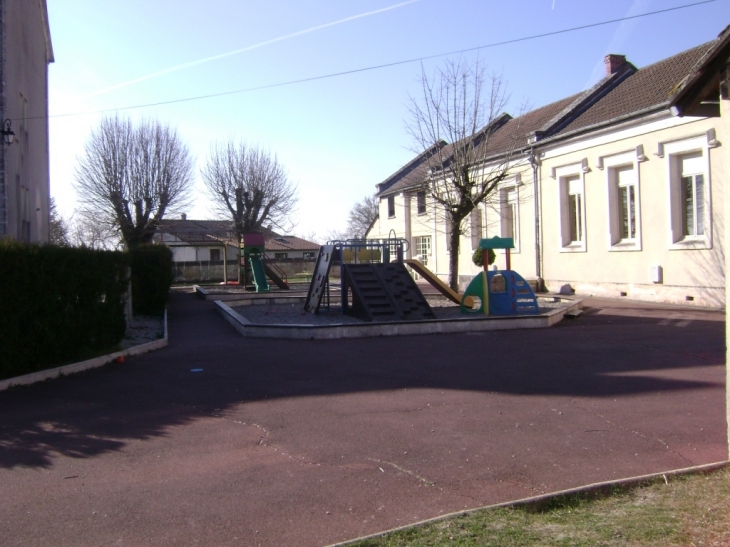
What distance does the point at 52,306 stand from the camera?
980 cm

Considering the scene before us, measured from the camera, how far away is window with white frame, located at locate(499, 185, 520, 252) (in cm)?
2851

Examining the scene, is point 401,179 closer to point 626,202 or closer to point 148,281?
point 626,202

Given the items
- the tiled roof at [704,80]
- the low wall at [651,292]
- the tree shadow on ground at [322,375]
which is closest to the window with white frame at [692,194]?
the low wall at [651,292]

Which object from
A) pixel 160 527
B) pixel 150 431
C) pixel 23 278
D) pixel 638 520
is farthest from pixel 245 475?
pixel 23 278

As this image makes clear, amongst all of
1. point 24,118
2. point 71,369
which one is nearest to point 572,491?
point 71,369

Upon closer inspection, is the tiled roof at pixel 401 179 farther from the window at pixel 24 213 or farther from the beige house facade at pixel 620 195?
the window at pixel 24 213

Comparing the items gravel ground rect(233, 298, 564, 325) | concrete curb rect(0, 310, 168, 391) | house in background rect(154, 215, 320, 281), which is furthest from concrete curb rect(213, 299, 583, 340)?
house in background rect(154, 215, 320, 281)

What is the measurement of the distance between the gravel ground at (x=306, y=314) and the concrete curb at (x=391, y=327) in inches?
24.8

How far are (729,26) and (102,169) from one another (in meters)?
36.8

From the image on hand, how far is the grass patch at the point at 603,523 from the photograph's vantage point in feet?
13.0

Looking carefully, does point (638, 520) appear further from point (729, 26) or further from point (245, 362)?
point (245, 362)

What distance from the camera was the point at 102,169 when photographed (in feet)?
122

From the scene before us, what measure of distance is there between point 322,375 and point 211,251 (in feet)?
166

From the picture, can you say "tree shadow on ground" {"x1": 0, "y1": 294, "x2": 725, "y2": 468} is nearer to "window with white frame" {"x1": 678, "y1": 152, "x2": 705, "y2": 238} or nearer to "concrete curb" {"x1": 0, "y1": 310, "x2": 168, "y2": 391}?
"concrete curb" {"x1": 0, "y1": 310, "x2": 168, "y2": 391}
